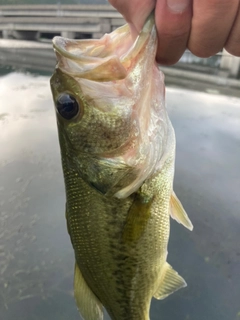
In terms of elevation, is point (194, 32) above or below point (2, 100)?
above

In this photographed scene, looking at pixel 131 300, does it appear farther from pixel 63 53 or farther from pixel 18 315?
pixel 18 315

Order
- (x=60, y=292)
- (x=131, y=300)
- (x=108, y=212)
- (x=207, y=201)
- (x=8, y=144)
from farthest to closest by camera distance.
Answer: (x=8, y=144) < (x=207, y=201) < (x=60, y=292) < (x=131, y=300) < (x=108, y=212)

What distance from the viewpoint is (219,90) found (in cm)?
800

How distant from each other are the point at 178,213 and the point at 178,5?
0.85 m

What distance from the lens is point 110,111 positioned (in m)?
1.21

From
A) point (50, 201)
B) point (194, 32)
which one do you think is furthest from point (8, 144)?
point (194, 32)

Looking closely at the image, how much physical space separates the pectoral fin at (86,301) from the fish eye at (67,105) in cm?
71

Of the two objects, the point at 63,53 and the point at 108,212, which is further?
the point at 108,212

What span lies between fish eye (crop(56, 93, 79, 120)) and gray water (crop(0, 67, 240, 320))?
77.1 inches

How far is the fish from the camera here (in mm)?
1139

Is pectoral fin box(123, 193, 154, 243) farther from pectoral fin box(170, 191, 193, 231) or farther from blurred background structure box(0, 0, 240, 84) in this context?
blurred background structure box(0, 0, 240, 84)

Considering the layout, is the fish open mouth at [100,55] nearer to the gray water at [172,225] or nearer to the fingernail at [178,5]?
the fingernail at [178,5]

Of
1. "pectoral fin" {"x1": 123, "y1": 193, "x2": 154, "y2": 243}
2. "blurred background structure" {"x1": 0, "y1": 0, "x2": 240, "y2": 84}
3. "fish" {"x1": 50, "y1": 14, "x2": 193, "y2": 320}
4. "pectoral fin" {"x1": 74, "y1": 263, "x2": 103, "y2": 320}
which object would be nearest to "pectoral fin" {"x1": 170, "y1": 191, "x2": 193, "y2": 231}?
"fish" {"x1": 50, "y1": 14, "x2": 193, "y2": 320}

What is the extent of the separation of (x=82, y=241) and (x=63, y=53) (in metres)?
0.76
